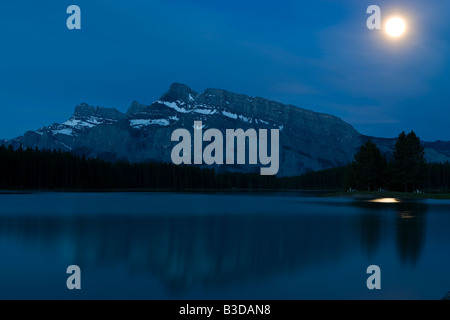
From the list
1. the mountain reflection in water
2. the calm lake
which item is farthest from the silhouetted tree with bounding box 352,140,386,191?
the calm lake

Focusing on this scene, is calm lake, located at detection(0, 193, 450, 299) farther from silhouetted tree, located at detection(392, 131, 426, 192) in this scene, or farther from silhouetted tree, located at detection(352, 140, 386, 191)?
silhouetted tree, located at detection(352, 140, 386, 191)

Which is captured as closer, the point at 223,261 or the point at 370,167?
the point at 223,261

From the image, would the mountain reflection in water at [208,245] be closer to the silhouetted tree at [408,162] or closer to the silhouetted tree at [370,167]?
the silhouetted tree at [408,162]

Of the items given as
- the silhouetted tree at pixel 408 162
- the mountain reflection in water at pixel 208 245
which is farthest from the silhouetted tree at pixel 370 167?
the mountain reflection in water at pixel 208 245

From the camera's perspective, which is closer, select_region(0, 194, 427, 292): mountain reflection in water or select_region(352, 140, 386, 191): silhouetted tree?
select_region(0, 194, 427, 292): mountain reflection in water

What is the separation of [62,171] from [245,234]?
166607mm

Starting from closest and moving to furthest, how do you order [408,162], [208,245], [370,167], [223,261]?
[223,261] < [208,245] < [408,162] < [370,167]

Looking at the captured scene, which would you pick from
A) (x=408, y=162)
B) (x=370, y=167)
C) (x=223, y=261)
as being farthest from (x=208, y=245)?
(x=370, y=167)

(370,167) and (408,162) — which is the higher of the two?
(408,162)

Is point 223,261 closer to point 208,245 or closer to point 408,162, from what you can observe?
point 208,245

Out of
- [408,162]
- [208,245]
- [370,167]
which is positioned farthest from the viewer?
[370,167]

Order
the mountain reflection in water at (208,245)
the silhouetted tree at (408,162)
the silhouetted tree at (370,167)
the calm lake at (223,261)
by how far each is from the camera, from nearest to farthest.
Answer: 1. the calm lake at (223,261)
2. the mountain reflection in water at (208,245)
3. the silhouetted tree at (408,162)
4. the silhouetted tree at (370,167)

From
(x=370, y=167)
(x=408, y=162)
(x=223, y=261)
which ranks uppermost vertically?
(x=408, y=162)
